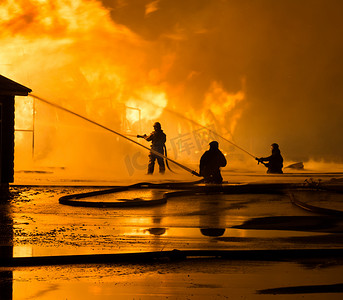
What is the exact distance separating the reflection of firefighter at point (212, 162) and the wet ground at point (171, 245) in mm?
4432

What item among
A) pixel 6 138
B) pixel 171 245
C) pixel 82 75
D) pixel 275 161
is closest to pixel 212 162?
pixel 6 138

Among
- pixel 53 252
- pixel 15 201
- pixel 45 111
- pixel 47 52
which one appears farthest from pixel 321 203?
pixel 45 111

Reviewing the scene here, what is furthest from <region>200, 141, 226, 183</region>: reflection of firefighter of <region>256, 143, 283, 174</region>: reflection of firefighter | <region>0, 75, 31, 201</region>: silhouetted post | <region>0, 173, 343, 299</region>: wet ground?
<region>256, 143, 283, 174</region>: reflection of firefighter

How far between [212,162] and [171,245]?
11737 millimetres

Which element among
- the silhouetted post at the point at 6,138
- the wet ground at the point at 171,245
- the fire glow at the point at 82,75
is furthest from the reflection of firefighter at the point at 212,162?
the fire glow at the point at 82,75

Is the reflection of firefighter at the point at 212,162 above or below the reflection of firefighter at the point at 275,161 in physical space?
below

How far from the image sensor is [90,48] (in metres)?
46.3

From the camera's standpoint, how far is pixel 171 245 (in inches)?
337

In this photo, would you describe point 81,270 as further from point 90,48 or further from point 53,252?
point 90,48

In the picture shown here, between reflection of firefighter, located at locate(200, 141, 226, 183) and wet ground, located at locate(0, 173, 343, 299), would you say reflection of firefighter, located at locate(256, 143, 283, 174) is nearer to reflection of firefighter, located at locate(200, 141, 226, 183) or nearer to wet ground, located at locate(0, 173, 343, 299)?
reflection of firefighter, located at locate(200, 141, 226, 183)

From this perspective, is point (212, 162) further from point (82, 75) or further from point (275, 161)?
point (82, 75)

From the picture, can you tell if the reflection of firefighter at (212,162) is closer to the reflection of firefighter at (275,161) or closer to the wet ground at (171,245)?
the wet ground at (171,245)

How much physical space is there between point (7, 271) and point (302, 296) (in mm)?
3063

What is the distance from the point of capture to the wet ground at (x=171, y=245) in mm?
6117
